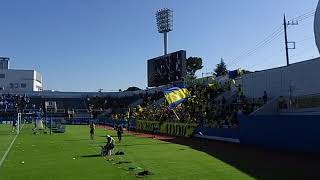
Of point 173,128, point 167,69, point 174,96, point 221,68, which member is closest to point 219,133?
point 174,96

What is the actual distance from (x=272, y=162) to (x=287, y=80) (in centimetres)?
1936

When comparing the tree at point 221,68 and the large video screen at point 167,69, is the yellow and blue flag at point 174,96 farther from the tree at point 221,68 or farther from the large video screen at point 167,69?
the tree at point 221,68

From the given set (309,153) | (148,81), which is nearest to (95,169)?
(309,153)

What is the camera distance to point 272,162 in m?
22.9

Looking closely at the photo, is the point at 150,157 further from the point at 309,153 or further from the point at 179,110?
the point at 179,110

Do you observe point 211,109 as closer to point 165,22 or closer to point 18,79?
point 165,22

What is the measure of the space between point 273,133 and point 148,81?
150 feet

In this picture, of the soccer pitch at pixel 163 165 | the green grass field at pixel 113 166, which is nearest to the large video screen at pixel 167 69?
the soccer pitch at pixel 163 165

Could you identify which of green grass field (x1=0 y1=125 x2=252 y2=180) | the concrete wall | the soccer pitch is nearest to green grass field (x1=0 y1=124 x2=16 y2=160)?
the soccer pitch

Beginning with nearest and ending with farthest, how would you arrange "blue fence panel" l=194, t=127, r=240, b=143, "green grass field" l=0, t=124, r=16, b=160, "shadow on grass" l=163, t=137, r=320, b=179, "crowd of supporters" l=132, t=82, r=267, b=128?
1. "shadow on grass" l=163, t=137, r=320, b=179
2. "green grass field" l=0, t=124, r=16, b=160
3. "blue fence panel" l=194, t=127, r=240, b=143
4. "crowd of supporters" l=132, t=82, r=267, b=128

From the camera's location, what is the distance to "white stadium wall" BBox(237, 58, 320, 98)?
37.4 meters

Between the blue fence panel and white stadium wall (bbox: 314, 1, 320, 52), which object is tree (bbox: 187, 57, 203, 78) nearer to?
the blue fence panel

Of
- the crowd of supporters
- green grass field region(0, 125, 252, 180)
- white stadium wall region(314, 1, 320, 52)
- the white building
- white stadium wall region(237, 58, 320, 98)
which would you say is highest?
the white building

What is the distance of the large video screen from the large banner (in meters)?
9.06
